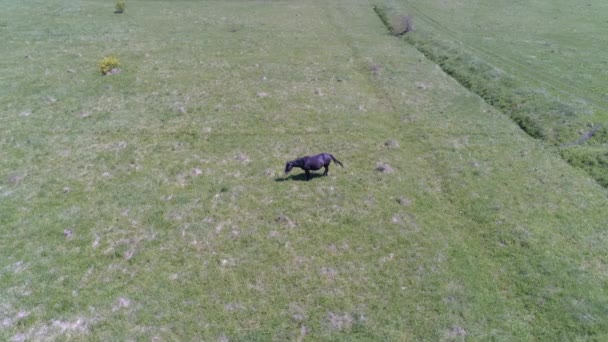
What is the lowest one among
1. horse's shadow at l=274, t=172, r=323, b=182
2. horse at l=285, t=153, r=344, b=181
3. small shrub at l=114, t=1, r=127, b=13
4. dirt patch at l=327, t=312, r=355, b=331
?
dirt patch at l=327, t=312, r=355, b=331

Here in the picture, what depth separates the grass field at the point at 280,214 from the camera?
554 inches

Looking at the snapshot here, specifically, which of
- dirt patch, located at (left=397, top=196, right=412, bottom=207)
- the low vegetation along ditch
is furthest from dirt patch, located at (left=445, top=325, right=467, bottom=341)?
the low vegetation along ditch

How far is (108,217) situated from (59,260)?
123 inches

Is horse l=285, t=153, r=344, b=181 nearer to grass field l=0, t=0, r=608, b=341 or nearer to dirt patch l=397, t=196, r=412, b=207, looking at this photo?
grass field l=0, t=0, r=608, b=341

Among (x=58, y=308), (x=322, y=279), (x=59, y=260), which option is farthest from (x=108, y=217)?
(x=322, y=279)

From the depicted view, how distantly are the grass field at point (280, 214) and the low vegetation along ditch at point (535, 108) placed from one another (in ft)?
3.81

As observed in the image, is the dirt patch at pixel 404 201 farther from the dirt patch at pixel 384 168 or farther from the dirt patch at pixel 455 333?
the dirt patch at pixel 455 333

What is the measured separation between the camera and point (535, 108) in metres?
30.3

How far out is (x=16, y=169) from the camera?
22.3m

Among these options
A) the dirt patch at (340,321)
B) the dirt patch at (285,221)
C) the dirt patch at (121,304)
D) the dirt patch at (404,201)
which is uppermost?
the dirt patch at (404,201)

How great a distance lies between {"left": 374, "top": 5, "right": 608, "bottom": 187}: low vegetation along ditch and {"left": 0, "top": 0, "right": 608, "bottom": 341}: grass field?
1.16 m

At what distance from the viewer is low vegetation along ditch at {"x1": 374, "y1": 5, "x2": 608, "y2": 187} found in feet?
79.7

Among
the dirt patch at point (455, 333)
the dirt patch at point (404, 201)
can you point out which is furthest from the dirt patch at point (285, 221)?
the dirt patch at point (455, 333)

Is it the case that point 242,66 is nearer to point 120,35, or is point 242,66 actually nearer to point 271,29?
point 271,29
